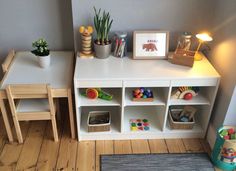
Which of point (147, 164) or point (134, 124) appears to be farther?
point (134, 124)

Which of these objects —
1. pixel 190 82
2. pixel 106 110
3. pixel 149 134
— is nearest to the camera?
pixel 190 82

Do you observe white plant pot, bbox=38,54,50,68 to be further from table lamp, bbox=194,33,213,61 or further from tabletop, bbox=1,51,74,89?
table lamp, bbox=194,33,213,61

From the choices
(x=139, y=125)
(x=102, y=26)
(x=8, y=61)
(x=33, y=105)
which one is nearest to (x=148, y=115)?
(x=139, y=125)

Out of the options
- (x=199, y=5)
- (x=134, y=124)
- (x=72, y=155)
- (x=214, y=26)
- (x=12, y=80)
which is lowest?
(x=72, y=155)

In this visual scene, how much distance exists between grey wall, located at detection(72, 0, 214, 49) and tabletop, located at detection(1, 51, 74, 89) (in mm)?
213

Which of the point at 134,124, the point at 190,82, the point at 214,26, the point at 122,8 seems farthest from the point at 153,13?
the point at 134,124

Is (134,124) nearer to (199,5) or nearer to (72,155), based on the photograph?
(72,155)

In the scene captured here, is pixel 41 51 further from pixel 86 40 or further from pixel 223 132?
pixel 223 132

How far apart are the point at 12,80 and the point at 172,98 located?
123 centimetres

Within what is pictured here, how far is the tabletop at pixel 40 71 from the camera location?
199 centimetres

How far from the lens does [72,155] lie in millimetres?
2090

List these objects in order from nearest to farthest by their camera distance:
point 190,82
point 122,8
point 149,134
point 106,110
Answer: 1. point 190,82
2. point 122,8
3. point 149,134
4. point 106,110

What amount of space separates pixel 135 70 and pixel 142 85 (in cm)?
13

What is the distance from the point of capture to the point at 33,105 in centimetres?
209
